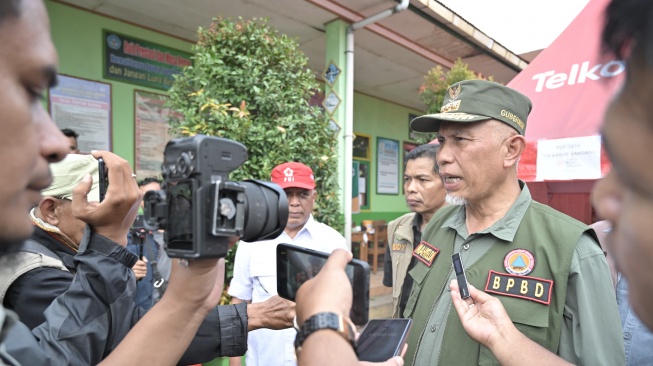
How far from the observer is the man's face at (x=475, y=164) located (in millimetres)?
1879

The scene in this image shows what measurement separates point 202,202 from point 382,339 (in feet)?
2.46

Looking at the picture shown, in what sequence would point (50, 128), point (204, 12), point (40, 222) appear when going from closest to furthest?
point (50, 128) → point (40, 222) → point (204, 12)

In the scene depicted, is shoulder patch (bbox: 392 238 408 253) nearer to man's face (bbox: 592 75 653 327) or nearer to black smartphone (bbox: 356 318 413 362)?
black smartphone (bbox: 356 318 413 362)

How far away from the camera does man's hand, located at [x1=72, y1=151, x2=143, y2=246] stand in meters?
1.38

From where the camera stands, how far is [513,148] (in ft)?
6.29

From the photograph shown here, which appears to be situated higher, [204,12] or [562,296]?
[204,12]

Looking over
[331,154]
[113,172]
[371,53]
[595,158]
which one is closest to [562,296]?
[113,172]

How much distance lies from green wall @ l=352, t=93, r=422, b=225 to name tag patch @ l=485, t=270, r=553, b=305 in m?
6.49

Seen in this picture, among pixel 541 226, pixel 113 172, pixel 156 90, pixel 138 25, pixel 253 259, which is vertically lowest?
pixel 253 259

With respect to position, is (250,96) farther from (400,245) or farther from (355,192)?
(355,192)

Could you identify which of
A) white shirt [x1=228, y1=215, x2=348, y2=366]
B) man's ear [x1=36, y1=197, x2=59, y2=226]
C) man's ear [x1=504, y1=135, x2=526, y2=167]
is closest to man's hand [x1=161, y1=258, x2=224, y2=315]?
man's ear [x1=36, y1=197, x2=59, y2=226]

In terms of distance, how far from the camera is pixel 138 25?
5125 mm

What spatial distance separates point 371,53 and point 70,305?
594cm

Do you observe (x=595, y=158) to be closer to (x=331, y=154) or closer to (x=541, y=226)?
(x=541, y=226)
